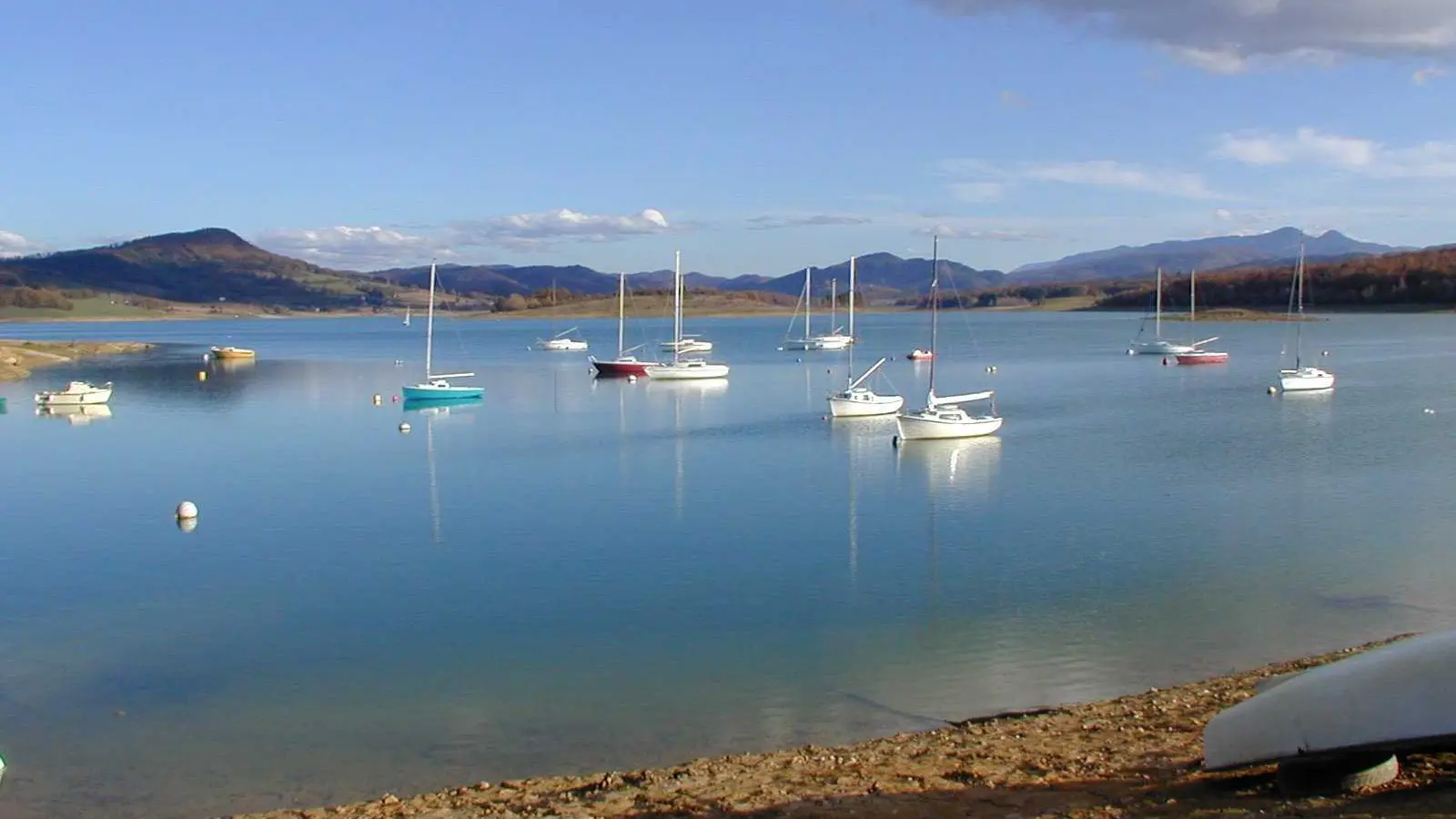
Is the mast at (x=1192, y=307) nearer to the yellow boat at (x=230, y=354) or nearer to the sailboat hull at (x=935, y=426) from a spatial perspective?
the sailboat hull at (x=935, y=426)

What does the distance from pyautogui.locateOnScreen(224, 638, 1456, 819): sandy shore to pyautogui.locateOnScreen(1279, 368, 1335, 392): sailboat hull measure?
39.5m

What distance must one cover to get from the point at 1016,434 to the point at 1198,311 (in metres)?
126

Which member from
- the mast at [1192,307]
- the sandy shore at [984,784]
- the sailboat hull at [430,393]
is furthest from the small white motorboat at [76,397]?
the mast at [1192,307]

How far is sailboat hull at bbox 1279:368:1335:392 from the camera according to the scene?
4672cm

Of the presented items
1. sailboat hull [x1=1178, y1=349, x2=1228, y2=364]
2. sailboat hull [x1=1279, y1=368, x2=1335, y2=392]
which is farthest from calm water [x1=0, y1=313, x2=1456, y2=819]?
sailboat hull [x1=1178, y1=349, x2=1228, y2=364]

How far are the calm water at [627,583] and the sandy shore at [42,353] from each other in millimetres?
31558

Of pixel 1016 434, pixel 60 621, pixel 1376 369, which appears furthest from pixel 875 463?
pixel 1376 369

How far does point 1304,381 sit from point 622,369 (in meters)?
29.2

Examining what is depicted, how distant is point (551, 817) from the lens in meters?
8.23

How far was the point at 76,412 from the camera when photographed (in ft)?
144

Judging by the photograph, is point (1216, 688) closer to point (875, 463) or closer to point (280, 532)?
point (280, 532)

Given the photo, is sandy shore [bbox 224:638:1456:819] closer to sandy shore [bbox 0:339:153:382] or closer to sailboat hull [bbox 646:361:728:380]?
sailboat hull [bbox 646:361:728:380]

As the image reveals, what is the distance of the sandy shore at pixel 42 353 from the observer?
216 ft

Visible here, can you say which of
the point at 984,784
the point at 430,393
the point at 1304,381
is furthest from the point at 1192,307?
the point at 984,784
